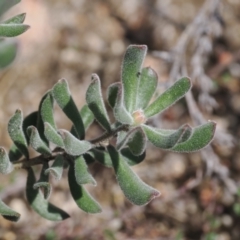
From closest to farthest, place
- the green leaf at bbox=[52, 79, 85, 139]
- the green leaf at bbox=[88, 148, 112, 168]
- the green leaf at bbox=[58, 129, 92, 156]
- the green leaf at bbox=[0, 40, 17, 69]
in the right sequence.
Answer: the green leaf at bbox=[58, 129, 92, 156] < the green leaf at bbox=[52, 79, 85, 139] < the green leaf at bbox=[88, 148, 112, 168] < the green leaf at bbox=[0, 40, 17, 69]

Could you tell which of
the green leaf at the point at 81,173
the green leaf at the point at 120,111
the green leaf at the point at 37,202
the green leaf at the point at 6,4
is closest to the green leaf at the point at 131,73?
the green leaf at the point at 120,111

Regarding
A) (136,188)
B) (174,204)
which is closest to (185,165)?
(174,204)

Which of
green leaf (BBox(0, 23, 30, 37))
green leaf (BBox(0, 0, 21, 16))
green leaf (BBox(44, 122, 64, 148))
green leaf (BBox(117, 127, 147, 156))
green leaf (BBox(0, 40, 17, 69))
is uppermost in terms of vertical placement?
green leaf (BBox(0, 0, 21, 16))

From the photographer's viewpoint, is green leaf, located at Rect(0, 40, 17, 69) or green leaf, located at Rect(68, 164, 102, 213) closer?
green leaf, located at Rect(68, 164, 102, 213)

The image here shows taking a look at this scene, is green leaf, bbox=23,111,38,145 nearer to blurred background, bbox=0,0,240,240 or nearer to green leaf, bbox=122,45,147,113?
green leaf, bbox=122,45,147,113

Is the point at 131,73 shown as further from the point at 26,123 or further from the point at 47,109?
the point at 26,123

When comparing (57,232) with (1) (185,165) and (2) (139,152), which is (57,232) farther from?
(2) (139,152)

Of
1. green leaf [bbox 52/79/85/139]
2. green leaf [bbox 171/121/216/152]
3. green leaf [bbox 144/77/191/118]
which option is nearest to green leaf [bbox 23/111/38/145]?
green leaf [bbox 52/79/85/139]
